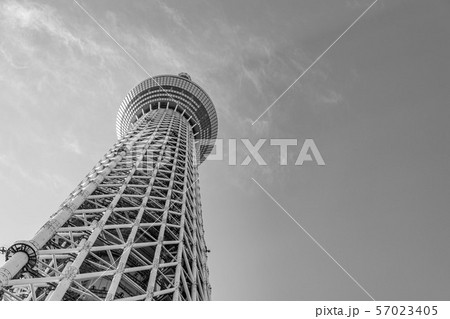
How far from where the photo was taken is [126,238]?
32.8 m

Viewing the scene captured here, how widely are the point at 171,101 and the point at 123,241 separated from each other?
178ft

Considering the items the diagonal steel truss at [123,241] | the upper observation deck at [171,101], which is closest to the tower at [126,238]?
the diagonal steel truss at [123,241]

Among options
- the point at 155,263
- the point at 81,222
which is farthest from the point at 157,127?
the point at 155,263

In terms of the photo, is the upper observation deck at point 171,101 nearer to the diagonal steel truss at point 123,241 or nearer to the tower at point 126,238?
the tower at point 126,238

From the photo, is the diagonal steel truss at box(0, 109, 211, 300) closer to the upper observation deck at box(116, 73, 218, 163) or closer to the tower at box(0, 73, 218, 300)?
the tower at box(0, 73, 218, 300)

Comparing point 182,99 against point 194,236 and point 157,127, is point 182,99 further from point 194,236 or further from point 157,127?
point 194,236

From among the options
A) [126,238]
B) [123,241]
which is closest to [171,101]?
[126,238]

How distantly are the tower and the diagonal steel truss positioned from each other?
0.06m

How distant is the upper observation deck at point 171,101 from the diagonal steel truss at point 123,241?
27043 mm

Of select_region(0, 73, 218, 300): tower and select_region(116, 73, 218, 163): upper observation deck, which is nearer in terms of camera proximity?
select_region(0, 73, 218, 300): tower

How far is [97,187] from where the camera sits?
1485 inches

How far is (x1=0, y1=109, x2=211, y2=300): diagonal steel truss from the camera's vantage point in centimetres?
2356

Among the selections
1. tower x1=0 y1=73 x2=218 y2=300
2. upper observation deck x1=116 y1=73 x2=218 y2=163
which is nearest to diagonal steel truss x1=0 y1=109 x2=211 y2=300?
tower x1=0 y1=73 x2=218 y2=300

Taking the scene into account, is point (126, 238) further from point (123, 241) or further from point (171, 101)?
point (171, 101)
